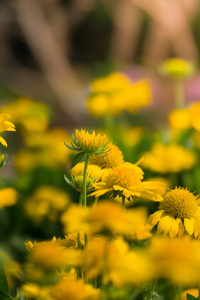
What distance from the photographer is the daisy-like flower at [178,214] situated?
575mm

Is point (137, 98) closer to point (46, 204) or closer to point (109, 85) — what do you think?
point (109, 85)

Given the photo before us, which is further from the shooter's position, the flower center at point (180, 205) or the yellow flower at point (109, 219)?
the flower center at point (180, 205)

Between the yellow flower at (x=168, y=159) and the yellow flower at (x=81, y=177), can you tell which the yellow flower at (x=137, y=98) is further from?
the yellow flower at (x=81, y=177)

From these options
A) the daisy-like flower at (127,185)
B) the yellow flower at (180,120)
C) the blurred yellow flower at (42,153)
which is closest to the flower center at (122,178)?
the daisy-like flower at (127,185)

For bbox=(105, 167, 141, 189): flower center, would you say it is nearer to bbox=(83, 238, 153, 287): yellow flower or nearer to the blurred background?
bbox=(83, 238, 153, 287): yellow flower

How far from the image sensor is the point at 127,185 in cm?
60

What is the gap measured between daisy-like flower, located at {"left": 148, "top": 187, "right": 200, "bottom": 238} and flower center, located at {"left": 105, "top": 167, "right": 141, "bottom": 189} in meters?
0.04

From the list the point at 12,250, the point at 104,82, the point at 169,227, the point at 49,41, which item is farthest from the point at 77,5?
the point at 169,227

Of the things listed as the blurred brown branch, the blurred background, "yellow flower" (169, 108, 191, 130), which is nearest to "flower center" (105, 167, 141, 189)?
"yellow flower" (169, 108, 191, 130)

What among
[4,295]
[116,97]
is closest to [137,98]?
[116,97]

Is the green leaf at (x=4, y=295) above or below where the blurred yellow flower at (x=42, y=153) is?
below

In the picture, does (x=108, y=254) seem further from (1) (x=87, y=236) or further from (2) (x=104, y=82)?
(2) (x=104, y=82)

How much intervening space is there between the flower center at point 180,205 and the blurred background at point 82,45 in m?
2.88

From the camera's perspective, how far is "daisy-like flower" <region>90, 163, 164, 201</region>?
0.58m
